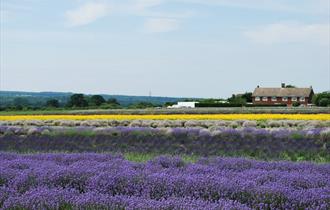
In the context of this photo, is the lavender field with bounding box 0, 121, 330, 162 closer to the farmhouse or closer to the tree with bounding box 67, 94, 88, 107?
the tree with bounding box 67, 94, 88, 107

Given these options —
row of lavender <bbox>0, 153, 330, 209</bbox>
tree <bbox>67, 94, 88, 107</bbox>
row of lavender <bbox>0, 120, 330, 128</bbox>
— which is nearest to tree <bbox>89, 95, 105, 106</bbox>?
tree <bbox>67, 94, 88, 107</bbox>

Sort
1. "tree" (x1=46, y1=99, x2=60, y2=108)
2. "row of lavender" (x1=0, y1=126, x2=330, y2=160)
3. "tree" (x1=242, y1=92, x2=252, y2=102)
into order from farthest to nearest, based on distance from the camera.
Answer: "tree" (x1=242, y1=92, x2=252, y2=102)
"tree" (x1=46, y1=99, x2=60, y2=108)
"row of lavender" (x1=0, y1=126, x2=330, y2=160)

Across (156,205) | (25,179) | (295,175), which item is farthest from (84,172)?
(295,175)

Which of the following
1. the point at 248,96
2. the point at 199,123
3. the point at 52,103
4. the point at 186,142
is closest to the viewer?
the point at 186,142

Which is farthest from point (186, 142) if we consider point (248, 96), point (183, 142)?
point (248, 96)

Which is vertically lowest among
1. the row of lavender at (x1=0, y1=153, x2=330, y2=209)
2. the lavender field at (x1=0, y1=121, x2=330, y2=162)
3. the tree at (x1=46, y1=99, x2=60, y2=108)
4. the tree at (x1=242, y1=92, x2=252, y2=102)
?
the lavender field at (x1=0, y1=121, x2=330, y2=162)

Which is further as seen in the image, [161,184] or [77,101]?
[77,101]

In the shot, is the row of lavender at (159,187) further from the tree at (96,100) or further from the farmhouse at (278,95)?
the farmhouse at (278,95)

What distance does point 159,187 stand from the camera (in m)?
6.09

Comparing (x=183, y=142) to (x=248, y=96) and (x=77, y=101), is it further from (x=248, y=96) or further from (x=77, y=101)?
(x=248, y=96)

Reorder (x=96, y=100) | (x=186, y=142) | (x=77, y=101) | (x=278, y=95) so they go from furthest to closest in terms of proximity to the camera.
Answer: (x=278, y=95), (x=96, y=100), (x=77, y=101), (x=186, y=142)

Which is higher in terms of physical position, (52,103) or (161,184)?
(52,103)

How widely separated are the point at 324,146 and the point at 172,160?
5951mm

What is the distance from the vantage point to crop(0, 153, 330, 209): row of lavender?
5.21 meters
